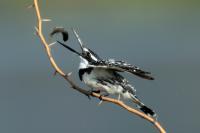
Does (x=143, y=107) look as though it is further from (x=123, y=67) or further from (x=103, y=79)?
(x=123, y=67)

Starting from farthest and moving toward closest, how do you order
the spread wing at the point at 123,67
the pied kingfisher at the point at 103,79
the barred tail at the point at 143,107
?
the pied kingfisher at the point at 103,79
the barred tail at the point at 143,107
the spread wing at the point at 123,67

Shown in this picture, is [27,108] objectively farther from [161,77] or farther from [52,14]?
[52,14]

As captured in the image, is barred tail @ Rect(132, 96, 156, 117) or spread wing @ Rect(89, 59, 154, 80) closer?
spread wing @ Rect(89, 59, 154, 80)

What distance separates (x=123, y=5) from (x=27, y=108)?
4419 millimetres

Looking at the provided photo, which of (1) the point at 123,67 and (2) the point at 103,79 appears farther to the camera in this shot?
(2) the point at 103,79

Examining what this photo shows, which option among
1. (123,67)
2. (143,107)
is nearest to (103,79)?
(143,107)

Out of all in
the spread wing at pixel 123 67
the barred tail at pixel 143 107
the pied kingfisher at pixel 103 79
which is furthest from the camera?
the pied kingfisher at pixel 103 79

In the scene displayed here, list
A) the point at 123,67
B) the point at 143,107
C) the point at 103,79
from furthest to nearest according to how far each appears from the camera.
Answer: the point at 103,79, the point at 143,107, the point at 123,67

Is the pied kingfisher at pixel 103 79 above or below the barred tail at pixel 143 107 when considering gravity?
above

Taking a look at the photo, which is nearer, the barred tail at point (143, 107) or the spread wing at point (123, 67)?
the spread wing at point (123, 67)

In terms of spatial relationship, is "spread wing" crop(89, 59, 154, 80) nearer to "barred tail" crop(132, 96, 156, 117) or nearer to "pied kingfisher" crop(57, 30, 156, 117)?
"pied kingfisher" crop(57, 30, 156, 117)

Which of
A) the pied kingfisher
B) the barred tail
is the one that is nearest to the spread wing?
the pied kingfisher

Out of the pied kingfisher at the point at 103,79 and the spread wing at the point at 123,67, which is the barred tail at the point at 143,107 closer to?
the pied kingfisher at the point at 103,79

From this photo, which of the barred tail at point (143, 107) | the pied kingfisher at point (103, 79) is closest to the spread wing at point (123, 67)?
the pied kingfisher at point (103, 79)
